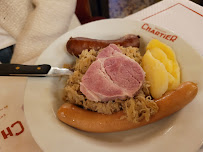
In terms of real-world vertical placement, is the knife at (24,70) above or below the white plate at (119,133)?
above

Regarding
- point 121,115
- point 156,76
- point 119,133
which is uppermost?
point 156,76

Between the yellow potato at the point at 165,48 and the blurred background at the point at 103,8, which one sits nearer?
the yellow potato at the point at 165,48

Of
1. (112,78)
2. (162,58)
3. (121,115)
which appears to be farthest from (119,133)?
(162,58)

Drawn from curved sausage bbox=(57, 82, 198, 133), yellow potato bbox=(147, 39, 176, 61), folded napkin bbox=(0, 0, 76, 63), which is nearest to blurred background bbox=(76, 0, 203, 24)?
folded napkin bbox=(0, 0, 76, 63)

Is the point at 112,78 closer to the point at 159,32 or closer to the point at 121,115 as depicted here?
the point at 121,115

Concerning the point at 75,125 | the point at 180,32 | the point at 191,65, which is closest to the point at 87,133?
the point at 75,125

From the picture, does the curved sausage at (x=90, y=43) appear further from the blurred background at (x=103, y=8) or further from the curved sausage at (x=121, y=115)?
the blurred background at (x=103, y=8)

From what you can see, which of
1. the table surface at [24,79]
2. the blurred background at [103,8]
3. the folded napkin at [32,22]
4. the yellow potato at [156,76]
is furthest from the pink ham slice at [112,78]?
the blurred background at [103,8]

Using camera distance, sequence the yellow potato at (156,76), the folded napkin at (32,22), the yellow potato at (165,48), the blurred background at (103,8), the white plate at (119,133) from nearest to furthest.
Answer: the white plate at (119,133) → the yellow potato at (156,76) → the yellow potato at (165,48) → the folded napkin at (32,22) → the blurred background at (103,8)
